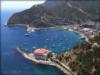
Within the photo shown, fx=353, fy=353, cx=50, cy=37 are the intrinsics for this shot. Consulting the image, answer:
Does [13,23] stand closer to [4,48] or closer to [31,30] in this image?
[31,30]

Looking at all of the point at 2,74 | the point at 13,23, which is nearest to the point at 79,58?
the point at 2,74

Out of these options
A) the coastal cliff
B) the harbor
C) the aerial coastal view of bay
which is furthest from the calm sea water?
the coastal cliff

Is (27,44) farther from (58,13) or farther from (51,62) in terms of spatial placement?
(58,13)

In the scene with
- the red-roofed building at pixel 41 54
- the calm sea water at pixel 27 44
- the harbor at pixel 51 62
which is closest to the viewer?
the harbor at pixel 51 62

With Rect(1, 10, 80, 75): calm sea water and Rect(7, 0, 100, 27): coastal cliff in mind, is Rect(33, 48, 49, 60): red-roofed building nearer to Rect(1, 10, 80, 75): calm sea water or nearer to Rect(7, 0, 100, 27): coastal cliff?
Rect(1, 10, 80, 75): calm sea water

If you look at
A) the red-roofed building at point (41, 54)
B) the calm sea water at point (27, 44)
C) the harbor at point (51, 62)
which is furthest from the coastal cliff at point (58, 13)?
the red-roofed building at point (41, 54)

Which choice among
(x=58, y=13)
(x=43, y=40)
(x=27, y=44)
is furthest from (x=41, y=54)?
(x=58, y=13)

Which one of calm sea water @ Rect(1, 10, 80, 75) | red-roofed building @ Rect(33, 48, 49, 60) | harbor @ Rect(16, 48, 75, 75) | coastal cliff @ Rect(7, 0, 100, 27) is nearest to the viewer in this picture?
harbor @ Rect(16, 48, 75, 75)

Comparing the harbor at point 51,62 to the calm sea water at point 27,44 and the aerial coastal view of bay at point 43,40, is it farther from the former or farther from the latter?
the calm sea water at point 27,44
